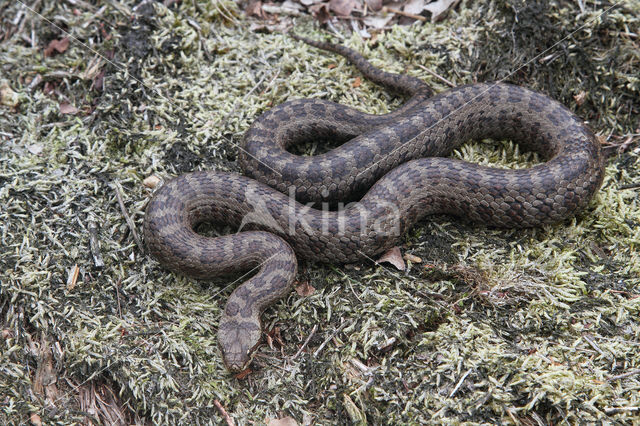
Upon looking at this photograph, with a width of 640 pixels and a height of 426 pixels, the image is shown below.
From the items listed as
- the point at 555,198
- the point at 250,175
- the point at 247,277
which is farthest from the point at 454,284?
the point at 250,175

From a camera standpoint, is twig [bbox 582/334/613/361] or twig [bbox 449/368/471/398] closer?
twig [bbox 449/368/471/398]

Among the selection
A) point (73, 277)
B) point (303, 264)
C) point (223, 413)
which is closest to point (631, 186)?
point (303, 264)

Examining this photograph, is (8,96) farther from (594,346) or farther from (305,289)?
(594,346)

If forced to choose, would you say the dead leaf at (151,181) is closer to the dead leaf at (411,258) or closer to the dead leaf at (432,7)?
the dead leaf at (411,258)

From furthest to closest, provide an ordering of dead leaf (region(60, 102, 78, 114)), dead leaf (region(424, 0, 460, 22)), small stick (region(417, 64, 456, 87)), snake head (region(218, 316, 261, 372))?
dead leaf (region(424, 0, 460, 22)) < small stick (region(417, 64, 456, 87)) < dead leaf (region(60, 102, 78, 114)) < snake head (region(218, 316, 261, 372))

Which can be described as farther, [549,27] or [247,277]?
[549,27]

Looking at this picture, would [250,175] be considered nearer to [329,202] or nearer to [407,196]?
[329,202]

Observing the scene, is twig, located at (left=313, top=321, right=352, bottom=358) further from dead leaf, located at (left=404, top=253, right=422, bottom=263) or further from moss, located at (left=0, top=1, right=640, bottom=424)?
dead leaf, located at (left=404, top=253, right=422, bottom=263)

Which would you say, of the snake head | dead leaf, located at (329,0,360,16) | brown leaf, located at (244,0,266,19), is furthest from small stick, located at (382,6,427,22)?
the snake head
